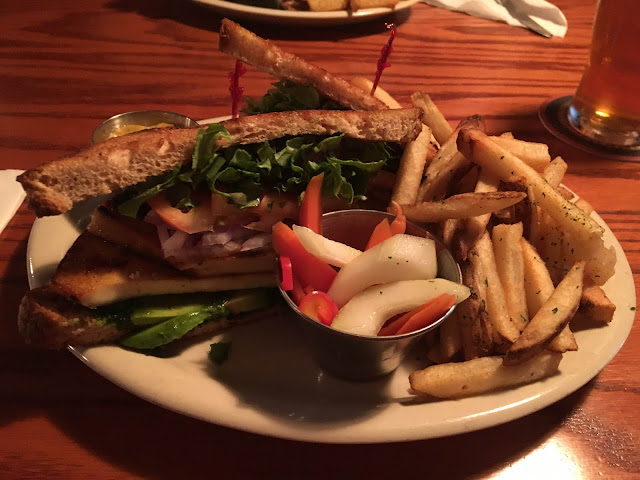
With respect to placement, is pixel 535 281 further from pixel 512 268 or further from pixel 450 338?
pixel 450 338

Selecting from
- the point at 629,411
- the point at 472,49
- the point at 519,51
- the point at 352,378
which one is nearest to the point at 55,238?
the point at 352,378

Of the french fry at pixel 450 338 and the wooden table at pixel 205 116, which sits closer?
the wooden table at pixel 205 116

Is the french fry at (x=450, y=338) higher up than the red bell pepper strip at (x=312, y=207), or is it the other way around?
the red bell pepper strip at (x=312, y=207)

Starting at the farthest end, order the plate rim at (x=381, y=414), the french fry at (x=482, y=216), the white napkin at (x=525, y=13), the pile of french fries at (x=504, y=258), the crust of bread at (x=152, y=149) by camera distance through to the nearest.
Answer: the white napkin at (x=525, y=13)
the french fry at (x=482, y=216)
the crust of bread at (x=152, y=149)
the pile of french fries at (x=504, y=258)
the plate rim at (x=381, y=414)

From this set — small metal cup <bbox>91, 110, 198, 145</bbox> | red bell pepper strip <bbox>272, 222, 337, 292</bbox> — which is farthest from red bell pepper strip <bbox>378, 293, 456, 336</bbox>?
small metal cup <bbox>91, 110, 198, 145</bbox>

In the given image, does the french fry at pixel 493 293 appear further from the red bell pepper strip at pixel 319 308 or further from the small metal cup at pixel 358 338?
the red bell pepper strip at pixel 319 308

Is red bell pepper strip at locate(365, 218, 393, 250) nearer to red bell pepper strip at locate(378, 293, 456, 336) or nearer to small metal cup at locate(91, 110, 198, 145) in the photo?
red bell pepper strip at locate(378, 293, 456, 336)

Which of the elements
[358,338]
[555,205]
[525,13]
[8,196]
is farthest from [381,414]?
[525,13]

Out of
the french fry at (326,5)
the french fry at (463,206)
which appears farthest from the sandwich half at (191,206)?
the french fry at (326,5)
